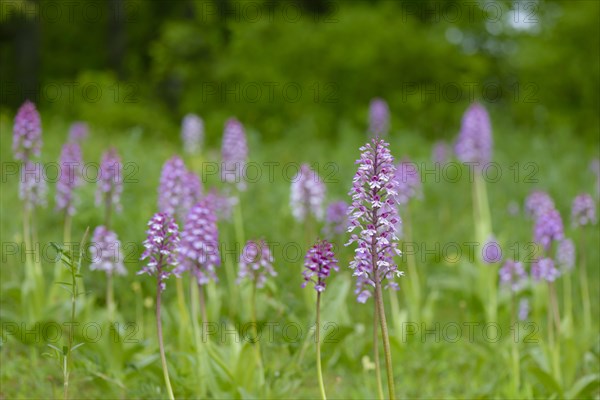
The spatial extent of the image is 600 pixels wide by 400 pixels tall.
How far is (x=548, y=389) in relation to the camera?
4.50 meters

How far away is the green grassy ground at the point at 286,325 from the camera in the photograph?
414cm

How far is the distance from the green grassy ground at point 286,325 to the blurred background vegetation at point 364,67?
3.28 metres

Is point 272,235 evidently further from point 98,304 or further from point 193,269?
point 193,269

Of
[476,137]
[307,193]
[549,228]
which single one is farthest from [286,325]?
[476,137]

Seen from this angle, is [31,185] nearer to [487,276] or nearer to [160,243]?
[160,243]

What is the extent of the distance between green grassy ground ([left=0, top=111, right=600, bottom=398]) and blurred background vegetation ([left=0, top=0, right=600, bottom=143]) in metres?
3.28

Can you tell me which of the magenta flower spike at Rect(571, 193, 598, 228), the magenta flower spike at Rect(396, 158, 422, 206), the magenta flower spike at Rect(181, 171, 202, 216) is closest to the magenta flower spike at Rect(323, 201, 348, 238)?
the magenta flower spike at Rect(396, 158, 422, 206)

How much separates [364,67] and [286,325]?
842 cm

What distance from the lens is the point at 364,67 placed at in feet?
41.5

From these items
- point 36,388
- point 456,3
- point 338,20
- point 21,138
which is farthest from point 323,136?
point 36,388

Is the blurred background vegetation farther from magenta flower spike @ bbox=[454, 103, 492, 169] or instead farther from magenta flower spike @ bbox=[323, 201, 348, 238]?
magenta flower spike @ bbox=[323, 201, 348, 238]

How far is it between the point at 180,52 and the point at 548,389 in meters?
12.9

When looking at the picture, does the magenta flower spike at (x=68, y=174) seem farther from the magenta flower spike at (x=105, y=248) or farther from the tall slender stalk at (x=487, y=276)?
the tall slender stalk at (x=487, y=276)

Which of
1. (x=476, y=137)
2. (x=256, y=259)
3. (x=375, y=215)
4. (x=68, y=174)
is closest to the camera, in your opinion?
(x=375, y=215)
